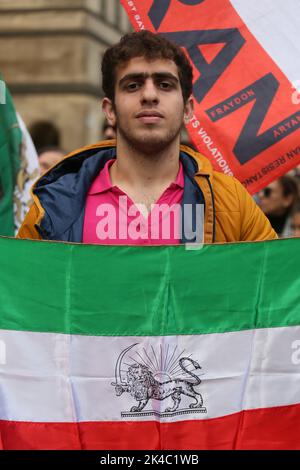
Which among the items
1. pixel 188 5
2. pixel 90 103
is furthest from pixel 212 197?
pixel 90 103

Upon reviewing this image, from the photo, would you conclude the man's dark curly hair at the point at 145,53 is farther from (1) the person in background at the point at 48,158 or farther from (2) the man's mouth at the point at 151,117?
(1) the person in background at the point at 48,158

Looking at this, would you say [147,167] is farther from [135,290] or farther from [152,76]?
[135,290]

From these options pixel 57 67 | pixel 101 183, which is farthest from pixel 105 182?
pixel 57 67

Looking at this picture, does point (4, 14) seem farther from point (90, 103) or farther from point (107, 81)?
point (107, 81)

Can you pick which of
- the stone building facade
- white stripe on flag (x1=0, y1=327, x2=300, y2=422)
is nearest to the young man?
white stripe on flag (x1=0, y1=327, x2=300, y2=422)

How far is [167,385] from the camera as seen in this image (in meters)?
3.01

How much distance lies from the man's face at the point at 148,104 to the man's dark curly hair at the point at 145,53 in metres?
0.02

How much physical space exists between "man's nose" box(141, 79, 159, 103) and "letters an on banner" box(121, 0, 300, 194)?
62 centimetres

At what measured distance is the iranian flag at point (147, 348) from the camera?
118 inches

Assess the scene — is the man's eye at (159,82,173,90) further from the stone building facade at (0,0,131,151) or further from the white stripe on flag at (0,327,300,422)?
the stone building facade at (0,0,131,151)

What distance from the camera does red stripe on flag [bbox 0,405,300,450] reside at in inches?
118

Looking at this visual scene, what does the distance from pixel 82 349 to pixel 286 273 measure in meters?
0.70

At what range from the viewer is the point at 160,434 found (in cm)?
299

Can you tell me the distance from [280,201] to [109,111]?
3356 mm
